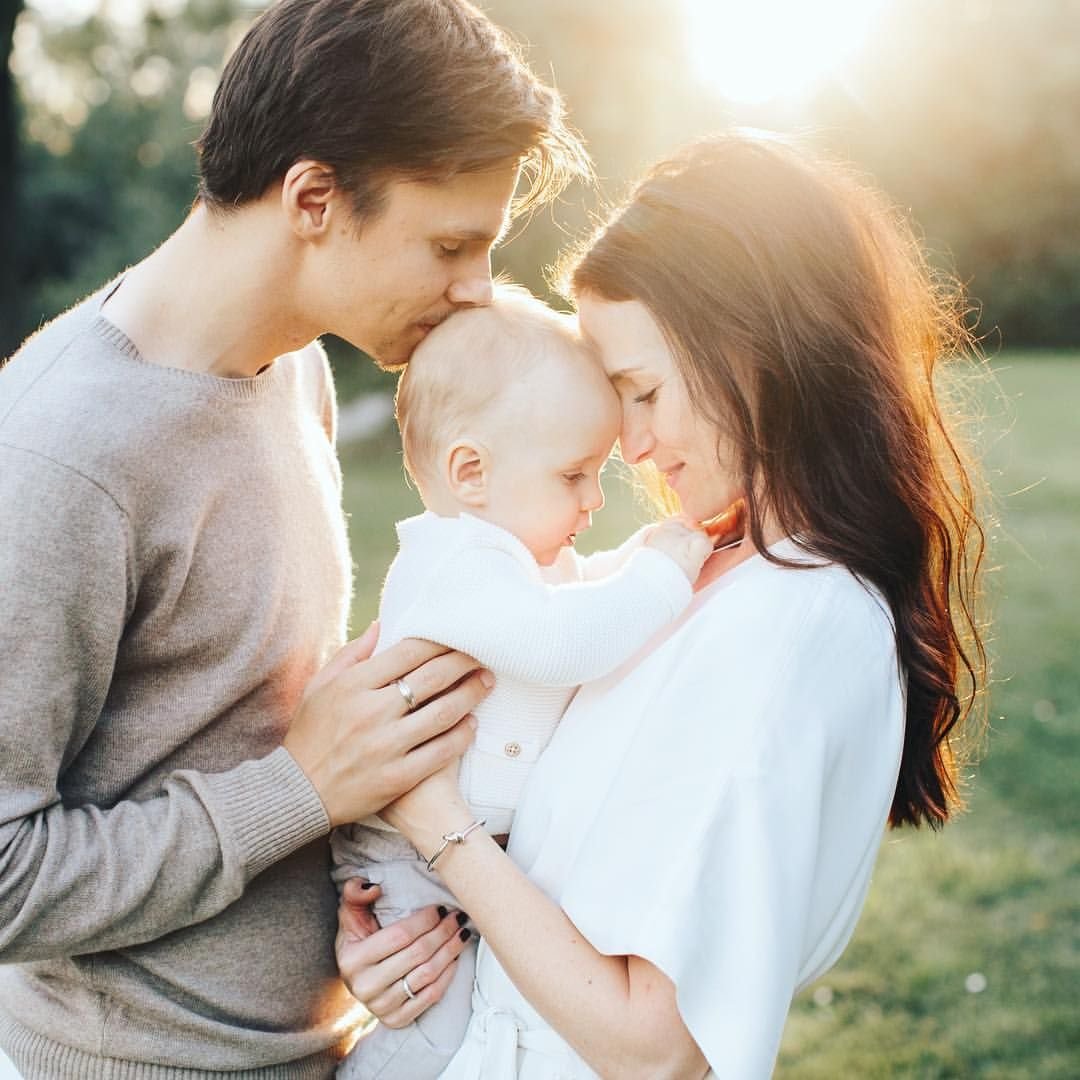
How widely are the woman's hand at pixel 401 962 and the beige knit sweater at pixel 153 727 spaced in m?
0.16

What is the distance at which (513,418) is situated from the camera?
7.82 feet

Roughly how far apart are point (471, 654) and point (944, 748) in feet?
3.41

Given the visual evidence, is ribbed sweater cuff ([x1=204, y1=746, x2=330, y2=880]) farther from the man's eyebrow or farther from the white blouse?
the man's eyebrow

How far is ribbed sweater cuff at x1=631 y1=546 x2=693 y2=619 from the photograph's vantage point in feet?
7.26

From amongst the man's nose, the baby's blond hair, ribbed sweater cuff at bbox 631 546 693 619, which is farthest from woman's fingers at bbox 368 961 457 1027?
the man's nose

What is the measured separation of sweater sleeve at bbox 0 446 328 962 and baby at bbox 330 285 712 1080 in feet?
1.05

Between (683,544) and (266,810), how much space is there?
2.87 feet

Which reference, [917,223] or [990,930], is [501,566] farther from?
[990,930]

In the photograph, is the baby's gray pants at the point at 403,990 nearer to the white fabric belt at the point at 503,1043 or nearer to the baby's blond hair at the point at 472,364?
the white fabric belt at the point at 503,1043

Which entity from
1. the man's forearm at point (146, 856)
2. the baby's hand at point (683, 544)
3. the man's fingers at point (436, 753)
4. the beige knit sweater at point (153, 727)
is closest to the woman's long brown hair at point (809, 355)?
the baby's hand at point (683, 544)

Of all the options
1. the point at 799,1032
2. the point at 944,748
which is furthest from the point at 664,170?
the point at 799,1032

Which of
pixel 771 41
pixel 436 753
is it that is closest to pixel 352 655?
pixel 436 753

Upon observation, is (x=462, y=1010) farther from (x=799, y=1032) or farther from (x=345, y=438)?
(x=345, y=438)

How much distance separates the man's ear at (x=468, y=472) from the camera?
241 cm
